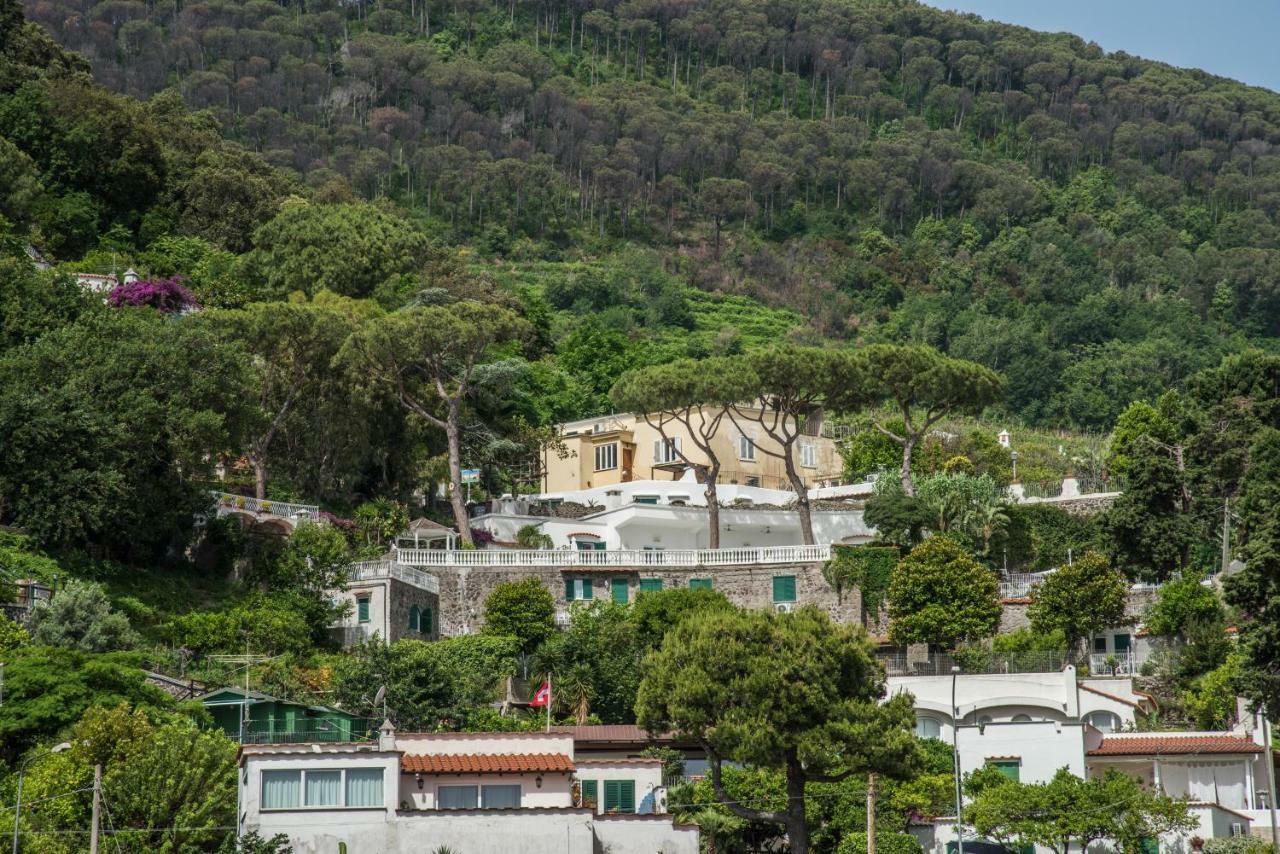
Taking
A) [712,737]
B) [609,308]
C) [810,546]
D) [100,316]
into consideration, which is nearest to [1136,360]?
[609,308]

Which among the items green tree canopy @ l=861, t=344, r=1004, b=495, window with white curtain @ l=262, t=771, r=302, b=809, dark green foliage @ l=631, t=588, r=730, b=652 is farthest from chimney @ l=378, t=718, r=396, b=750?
green tree canopy @ l=861, t=344, r=1004, b=495

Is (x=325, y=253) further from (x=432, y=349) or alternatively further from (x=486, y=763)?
(x=486, y=763)

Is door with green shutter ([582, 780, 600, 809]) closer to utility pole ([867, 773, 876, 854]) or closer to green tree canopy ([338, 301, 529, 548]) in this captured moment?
utility pole ([867, 773, 876, 854])

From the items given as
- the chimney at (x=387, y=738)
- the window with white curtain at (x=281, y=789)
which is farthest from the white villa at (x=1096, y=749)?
the window with white curtain at (x=281, y=789)

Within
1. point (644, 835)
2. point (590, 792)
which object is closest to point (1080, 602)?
point (590, 792)

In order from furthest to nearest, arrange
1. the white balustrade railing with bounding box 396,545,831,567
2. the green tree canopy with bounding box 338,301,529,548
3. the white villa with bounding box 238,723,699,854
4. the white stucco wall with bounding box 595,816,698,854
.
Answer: the green tree canopy with bounding box 338,301,529,548 < the white balustrade railing with bounding box 396,545,831,567 < the white stucco wall with bounding box 595,816,698,854 < the white villa with bounding box 238,723,699,854

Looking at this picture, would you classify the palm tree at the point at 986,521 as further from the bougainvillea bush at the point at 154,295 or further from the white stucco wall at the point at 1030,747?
the bougainvillea bush at the point at 154,295
